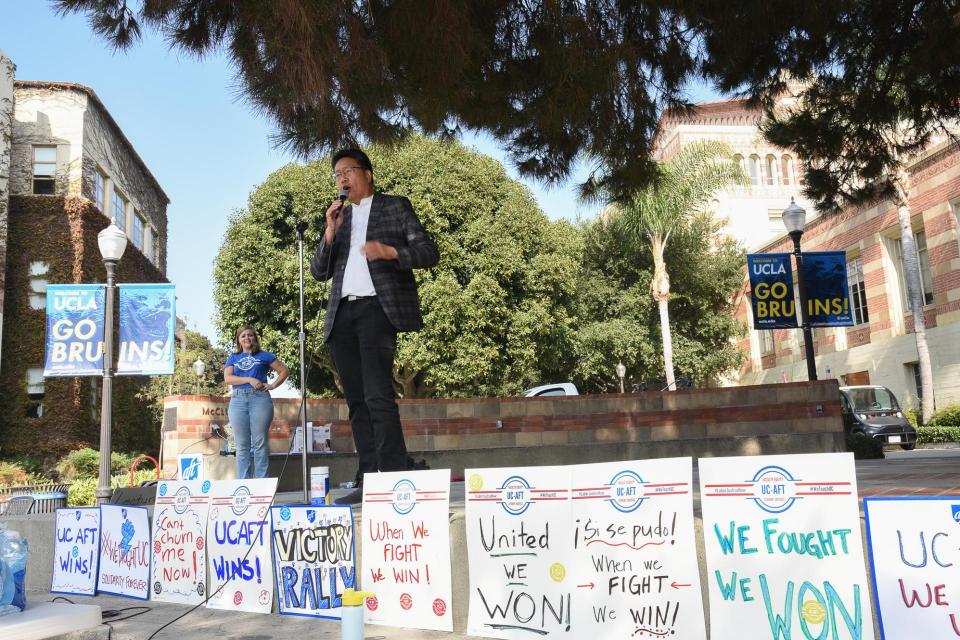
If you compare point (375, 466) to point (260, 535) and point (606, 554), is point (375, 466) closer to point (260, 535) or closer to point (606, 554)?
point (260, 535)

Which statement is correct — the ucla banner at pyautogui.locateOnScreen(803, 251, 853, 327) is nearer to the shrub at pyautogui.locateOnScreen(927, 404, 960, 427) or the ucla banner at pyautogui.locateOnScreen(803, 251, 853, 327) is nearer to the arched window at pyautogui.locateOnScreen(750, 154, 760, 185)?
the shrub at pyautogui.locateOnScreen(927, 404, 960, 427)

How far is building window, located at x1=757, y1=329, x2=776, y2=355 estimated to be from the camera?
35.6 metres

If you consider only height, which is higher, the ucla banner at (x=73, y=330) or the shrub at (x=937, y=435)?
the ucla banner at (x=73, y=330)

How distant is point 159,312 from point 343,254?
7.08 metres

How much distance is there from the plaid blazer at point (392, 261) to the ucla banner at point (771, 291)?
939 centimetres

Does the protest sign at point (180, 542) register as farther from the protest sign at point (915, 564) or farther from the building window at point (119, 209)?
the building window at point (119, 209)

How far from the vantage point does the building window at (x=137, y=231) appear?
28766 millimetres

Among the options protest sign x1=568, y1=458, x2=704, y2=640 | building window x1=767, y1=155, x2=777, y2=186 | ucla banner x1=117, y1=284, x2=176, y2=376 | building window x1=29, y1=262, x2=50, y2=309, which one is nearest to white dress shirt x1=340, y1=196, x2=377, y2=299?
protest sign x1=568, y1=458, x2=704, y2=640

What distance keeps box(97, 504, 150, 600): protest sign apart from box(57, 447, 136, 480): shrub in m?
16.3

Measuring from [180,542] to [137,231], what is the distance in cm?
2789

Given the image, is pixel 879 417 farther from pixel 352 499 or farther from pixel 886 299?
pixel 352 499

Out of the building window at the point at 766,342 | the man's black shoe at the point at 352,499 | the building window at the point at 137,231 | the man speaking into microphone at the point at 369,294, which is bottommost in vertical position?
the man's black shoe at the point at 352,499

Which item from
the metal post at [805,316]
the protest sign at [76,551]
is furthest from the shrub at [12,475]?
the metal post at [805,316]

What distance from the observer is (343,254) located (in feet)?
14.9
